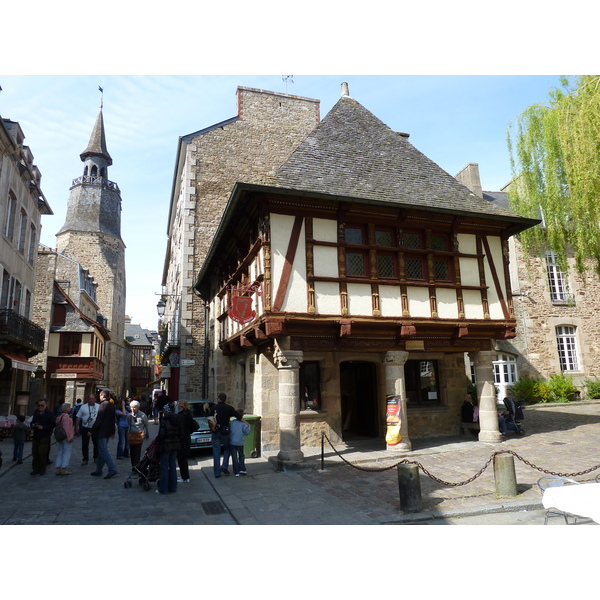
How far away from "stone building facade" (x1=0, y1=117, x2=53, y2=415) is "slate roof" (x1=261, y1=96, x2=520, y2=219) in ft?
32.3

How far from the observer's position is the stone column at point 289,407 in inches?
360

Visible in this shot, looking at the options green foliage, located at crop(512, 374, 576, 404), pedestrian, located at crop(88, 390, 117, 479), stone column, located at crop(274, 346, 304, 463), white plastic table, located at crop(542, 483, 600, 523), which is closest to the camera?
white plastic table, located at crop(542, 483, 600, 523)

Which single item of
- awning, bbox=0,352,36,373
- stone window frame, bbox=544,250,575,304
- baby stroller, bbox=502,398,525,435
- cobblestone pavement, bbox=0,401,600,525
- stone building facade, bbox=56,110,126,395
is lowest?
cobblestone pavement, bbox=0,401,600,525

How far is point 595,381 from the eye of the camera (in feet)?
62.6

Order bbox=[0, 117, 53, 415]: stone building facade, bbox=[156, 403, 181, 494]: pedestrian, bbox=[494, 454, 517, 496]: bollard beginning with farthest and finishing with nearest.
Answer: bbox=[0, 117, 53, 415]: stone building facade
bbox=[156, 403, 181, 494]: pedestrian
bbox=[494, 454, 517, 496]: bollard

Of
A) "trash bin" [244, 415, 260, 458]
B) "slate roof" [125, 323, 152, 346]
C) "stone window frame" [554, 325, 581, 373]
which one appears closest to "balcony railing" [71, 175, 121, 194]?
"slate roof" [125, 323, 152, 346]

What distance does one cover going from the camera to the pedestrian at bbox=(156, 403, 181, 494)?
7.57 meters

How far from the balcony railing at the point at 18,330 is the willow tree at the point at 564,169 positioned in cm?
1590

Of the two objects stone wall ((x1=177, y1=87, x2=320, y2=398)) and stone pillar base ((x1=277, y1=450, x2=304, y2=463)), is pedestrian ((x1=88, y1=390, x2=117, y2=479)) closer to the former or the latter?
stone pillar base ((x1=277, y1=450, x2=304, y2=463))

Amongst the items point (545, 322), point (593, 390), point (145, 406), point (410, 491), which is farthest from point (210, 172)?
point (593, 390)

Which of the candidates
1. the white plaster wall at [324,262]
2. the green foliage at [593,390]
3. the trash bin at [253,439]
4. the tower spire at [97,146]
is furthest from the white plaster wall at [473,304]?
the tower spire at [97,146]

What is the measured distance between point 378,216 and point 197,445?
682cm

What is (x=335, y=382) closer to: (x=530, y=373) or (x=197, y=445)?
(x=197, y=445)

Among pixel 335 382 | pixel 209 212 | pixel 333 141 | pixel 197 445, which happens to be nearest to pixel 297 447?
pixel 335 382
